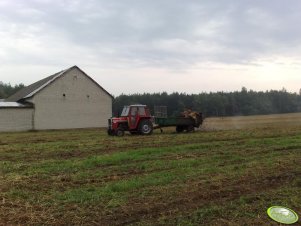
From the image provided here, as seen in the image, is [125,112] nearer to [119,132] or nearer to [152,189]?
[119,132]

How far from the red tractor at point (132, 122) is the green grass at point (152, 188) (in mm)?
11258

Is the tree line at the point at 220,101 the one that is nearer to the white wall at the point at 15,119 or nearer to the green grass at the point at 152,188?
the white wall at the point at 15,119

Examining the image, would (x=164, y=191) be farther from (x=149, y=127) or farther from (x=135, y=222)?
(x=149, y=127)

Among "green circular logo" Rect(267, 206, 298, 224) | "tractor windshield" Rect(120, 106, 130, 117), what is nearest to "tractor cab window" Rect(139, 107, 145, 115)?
"tractor windshield" Rect(120, 106, 130, 117)

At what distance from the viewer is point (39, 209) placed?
684cm

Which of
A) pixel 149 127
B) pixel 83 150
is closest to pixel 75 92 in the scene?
pixel 149 127

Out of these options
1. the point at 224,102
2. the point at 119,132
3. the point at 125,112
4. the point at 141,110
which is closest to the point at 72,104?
the point at 125,112

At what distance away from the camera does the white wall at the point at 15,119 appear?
41.5 meters

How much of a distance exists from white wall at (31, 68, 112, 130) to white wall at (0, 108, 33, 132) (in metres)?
0.84

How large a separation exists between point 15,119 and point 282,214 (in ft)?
129

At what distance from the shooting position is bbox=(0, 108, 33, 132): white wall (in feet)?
136

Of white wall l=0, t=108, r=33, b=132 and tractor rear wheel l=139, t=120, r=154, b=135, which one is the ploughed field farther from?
white wall l=0, t=108, r=33, b=132

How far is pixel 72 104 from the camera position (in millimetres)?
45562

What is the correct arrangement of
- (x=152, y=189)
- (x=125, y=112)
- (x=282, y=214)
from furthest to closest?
1. (x=125, y=112)
2. (x=152, y=189)
3. (x=282, y=214)
